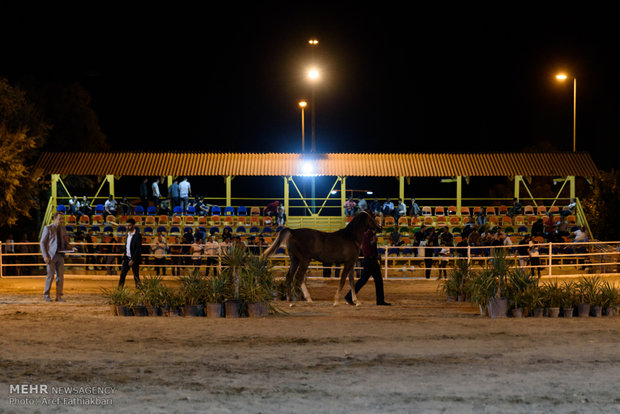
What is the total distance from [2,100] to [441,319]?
24950 millimetres

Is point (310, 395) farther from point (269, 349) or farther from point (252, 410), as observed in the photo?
point (269, 349)

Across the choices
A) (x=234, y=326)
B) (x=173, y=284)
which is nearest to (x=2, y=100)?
(x=173, y=284)

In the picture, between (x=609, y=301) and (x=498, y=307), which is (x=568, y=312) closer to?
(x=609, y=301)

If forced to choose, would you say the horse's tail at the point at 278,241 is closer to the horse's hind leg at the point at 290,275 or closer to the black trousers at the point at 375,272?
the horse's hind leg at the point at 290,275

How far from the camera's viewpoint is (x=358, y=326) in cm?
1288

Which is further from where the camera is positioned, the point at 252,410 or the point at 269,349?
the point at 269,349

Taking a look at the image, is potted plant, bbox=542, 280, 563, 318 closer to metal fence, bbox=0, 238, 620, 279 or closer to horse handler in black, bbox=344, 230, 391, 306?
horse handler in black, bbox=344, 230, 391, 306

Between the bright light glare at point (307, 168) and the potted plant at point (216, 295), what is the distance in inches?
803

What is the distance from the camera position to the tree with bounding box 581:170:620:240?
41.0 metres

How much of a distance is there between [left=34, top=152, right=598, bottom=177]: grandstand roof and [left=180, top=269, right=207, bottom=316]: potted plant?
19.9 meters

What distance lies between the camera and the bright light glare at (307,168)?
34906 millimetres

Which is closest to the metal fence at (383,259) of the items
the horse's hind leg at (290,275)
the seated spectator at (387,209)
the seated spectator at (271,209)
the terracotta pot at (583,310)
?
the seated spectator at (271,209)

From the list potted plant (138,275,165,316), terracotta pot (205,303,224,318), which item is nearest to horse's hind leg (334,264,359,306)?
terracotta pot (205,303,224,318)

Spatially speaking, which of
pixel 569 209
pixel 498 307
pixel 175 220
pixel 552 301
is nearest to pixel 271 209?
pixel 175 220
